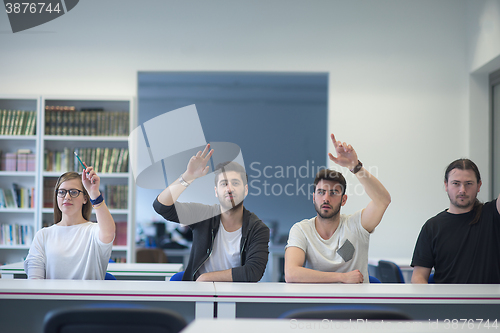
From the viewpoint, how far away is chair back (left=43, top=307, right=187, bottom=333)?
3.66 feet

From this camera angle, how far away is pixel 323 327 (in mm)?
1195

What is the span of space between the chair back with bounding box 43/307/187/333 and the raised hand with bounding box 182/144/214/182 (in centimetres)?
131

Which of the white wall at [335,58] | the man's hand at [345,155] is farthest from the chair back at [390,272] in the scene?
the man's hand at [345,155]

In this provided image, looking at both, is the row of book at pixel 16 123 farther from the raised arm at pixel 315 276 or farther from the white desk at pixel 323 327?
the white desk at pixel 323 327

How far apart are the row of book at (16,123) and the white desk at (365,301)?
3.51m

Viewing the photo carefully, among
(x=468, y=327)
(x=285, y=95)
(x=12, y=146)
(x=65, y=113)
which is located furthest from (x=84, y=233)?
(x=285, y=95)

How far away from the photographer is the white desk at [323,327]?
1.16m

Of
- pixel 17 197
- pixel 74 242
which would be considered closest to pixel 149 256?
pixel 17 197

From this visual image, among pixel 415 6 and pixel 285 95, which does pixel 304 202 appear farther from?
pixel 415 6

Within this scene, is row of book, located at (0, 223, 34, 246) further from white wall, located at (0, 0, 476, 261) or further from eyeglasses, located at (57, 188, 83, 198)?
eyeglasses, located at (57, 188, 83, 198)

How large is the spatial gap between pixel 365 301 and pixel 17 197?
3943mm

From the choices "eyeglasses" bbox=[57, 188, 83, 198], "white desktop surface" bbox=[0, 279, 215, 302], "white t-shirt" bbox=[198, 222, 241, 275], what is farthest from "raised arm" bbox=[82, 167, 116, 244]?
"white t-shirt" bbox=[198, 222, 241, 275]

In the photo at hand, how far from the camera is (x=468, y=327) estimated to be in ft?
4.18

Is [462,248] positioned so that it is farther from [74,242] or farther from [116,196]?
[116,196]
